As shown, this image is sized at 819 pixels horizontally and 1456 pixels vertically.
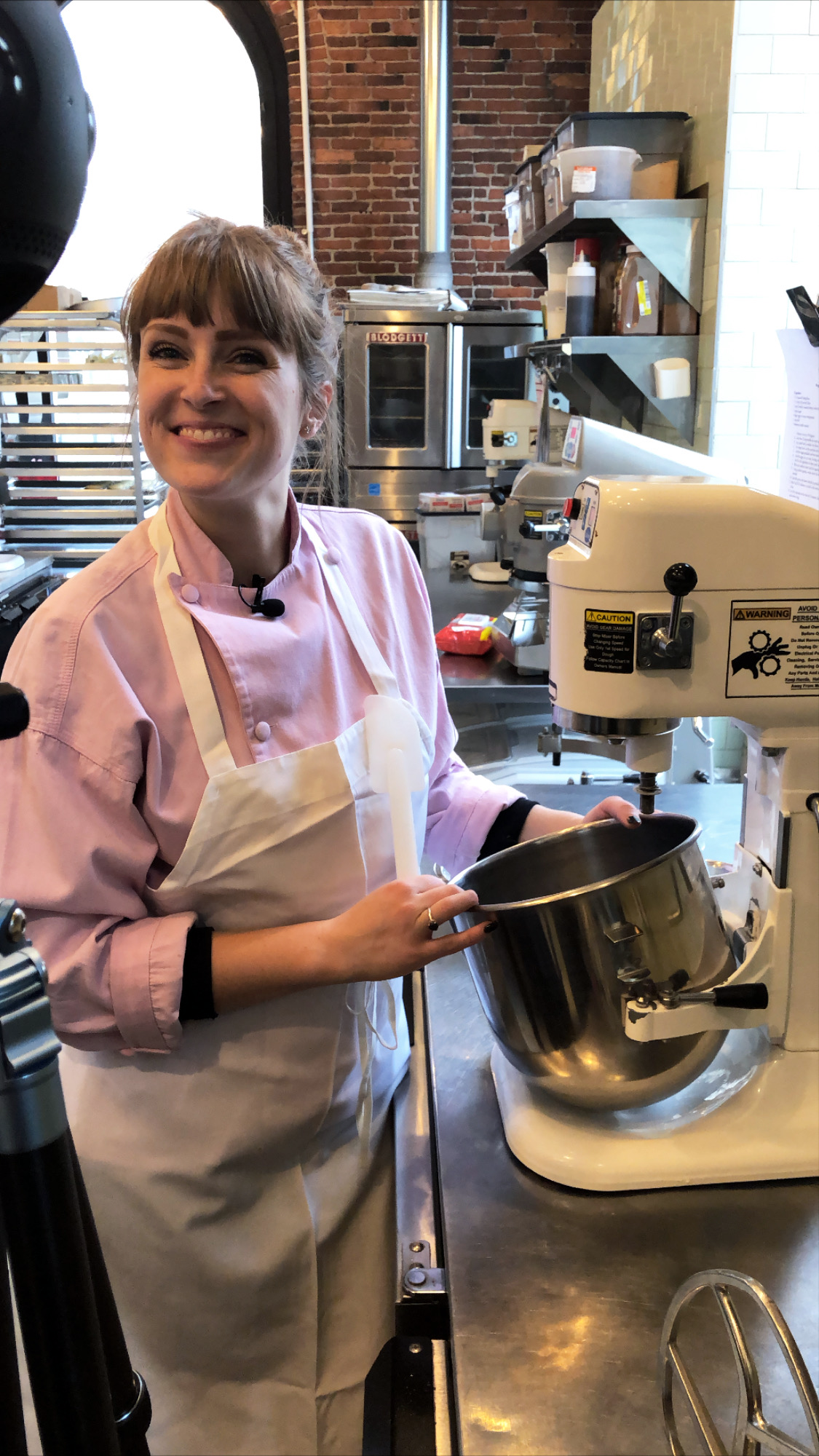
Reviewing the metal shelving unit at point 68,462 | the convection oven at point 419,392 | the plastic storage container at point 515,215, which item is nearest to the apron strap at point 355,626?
the plastic storage container at point 515,215

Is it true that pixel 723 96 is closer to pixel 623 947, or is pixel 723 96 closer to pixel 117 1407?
pixel 623 947

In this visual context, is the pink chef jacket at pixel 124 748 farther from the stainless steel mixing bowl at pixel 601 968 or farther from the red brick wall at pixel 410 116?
the red brick wall at pixel 410 116

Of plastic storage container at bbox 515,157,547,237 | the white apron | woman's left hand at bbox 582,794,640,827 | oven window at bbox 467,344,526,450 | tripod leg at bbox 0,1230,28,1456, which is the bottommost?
the white apron

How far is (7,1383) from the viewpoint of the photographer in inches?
15.6

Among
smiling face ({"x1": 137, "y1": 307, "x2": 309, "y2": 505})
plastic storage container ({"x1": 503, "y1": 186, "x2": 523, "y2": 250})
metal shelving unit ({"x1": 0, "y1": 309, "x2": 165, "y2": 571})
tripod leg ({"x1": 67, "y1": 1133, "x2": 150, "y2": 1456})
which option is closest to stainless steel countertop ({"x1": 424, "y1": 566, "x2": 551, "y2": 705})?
smiling face ({"x1": 137, "y1": 307, "x2": 309, "y2": 505})

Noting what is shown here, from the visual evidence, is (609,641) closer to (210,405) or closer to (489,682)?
(210,405)

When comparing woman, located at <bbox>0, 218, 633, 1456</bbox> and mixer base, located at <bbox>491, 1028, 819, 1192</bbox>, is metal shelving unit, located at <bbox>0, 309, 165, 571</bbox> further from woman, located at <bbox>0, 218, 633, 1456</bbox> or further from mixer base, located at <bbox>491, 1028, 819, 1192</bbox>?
mixer base, located at <bbox>491, 1028, 819, 1192</bbox>

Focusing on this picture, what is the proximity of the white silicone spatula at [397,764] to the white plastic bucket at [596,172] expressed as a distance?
1.92 m

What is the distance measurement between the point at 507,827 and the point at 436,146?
16.0 ft

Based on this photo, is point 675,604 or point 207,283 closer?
point 675,604

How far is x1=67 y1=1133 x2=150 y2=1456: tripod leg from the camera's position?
0.45 meters

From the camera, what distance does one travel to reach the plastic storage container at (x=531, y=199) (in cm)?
332

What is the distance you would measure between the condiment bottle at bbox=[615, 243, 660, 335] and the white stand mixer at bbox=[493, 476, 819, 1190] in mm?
1913

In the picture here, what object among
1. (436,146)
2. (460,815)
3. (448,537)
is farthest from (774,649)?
(436,146)
